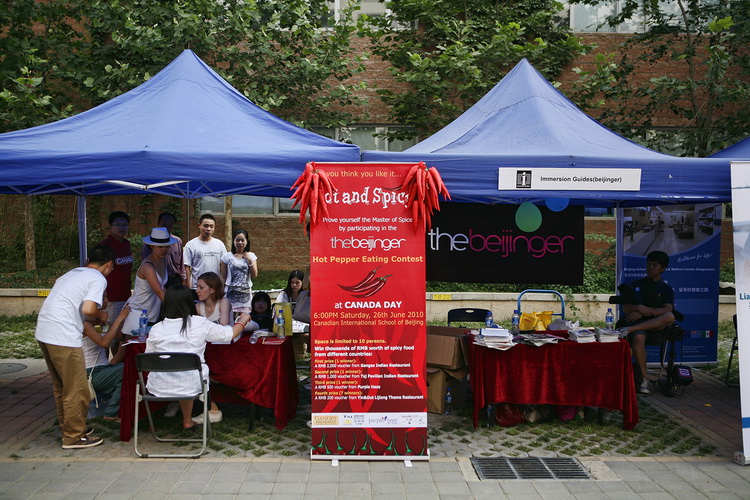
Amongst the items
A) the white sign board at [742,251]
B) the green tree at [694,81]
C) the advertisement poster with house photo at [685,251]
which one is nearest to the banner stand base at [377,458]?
the white sign board at [742,251]

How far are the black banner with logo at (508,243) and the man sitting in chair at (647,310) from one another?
69 centimetres

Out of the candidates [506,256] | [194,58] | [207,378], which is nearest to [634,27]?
[506,256]

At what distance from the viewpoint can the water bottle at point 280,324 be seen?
19.1 ft

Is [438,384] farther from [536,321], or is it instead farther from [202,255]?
[202,255]

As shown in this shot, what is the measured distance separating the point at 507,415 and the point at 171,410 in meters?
3.13

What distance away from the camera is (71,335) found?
496 centimetres

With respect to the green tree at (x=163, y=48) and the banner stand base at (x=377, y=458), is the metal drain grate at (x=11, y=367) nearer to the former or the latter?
the green tree at (x=163, y=48)

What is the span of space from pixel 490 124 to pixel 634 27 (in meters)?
10.6

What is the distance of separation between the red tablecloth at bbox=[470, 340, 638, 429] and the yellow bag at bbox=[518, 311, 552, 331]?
77cm

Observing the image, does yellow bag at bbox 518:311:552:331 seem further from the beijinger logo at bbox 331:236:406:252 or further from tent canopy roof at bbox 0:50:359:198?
tent canopy roof at bbox 0:50:359:198

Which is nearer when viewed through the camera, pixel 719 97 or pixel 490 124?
pixel 490 124

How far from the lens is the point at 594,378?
574 centimetres

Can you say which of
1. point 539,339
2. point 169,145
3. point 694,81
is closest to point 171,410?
point 169,145

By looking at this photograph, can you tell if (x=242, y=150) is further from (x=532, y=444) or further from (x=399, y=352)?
(x=532, y=444)
